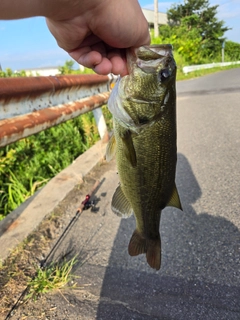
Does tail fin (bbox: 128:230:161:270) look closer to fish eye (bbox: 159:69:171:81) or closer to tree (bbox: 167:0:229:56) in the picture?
fish eye (bbox: 159:69:171:81)

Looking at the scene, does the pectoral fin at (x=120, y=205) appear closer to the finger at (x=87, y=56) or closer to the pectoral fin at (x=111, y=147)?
the pectoral fin at (x=111, y=147)

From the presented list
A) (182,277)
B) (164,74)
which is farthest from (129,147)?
(182,277)

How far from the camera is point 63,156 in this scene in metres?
4.86

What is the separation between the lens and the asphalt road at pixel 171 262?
2.01 m

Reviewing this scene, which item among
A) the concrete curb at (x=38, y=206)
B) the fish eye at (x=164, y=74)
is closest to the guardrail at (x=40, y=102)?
the concrete curb at (x=38, y=206)

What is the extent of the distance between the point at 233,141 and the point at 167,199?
10.8 ft

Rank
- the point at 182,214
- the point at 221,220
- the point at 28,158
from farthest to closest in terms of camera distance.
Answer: the point at 28,158, the point at 182,214, the point at 221,220

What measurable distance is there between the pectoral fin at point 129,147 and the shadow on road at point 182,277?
0.92 meters

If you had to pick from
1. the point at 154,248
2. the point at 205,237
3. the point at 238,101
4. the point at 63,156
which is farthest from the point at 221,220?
the point at 238,101

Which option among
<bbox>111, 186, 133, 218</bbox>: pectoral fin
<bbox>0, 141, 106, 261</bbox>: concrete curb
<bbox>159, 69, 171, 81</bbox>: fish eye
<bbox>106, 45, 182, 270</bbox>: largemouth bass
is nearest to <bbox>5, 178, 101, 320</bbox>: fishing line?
<bbox>0, 141, 106, 261</bbox>: concrete curb

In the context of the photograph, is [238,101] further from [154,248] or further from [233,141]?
[154,248]

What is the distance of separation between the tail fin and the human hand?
107cm

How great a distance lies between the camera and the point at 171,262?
239cm

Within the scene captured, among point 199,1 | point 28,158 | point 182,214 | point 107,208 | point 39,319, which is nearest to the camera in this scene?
point 39,319
